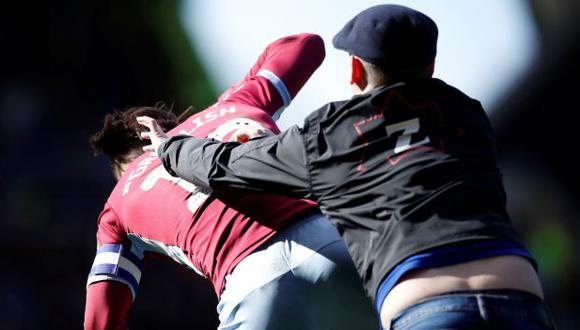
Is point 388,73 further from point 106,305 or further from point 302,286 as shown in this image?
point 106,305

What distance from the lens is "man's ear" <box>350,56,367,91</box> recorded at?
2199 mm

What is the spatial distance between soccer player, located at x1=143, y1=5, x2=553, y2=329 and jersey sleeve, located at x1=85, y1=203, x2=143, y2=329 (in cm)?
90

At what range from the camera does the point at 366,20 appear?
7.29 feet

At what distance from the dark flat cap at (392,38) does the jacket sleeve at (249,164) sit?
252 millimetres

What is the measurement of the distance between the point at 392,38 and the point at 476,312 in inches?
26.3

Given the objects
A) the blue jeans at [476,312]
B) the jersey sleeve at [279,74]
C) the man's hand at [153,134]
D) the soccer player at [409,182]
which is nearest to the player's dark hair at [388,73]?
the soccer player at [409,182]

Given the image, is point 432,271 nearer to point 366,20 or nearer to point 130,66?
point 366,20

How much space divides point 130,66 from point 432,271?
20.2ft

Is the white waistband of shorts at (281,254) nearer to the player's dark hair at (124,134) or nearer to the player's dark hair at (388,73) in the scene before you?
the player's dark hair at (388,73)

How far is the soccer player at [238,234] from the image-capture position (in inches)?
99.0

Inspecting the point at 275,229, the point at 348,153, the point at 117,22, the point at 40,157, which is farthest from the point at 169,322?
the point at 348,153

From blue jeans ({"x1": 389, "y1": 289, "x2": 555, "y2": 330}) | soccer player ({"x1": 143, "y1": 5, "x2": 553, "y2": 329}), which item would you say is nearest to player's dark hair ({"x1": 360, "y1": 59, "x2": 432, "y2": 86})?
soccer player ({"x1": 143, "y1": 5, "x2": 553, "y2": 329})

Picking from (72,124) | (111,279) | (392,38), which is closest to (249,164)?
(392,38)

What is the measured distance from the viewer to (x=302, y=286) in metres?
2.51
